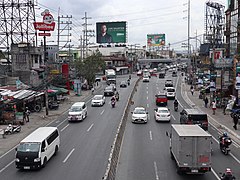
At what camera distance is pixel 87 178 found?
18016mm

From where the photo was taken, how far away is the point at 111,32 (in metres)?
112

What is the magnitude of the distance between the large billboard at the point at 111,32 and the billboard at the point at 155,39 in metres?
33.6

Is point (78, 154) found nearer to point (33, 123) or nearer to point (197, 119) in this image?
point (197, 119)

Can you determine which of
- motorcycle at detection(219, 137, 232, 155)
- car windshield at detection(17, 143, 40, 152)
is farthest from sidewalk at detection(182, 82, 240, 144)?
car windshield at detection(17, 143, 40, 152)

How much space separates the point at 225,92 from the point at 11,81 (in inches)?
1252

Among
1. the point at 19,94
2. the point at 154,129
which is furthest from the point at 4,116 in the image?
the point at 154,129

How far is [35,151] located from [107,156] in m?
4.94

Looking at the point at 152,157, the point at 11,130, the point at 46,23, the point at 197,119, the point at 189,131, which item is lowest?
the point at 152,157

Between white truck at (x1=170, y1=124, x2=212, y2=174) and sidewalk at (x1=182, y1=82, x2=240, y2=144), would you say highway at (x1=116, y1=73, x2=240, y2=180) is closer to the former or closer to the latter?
white truck at (x1=170, y1=124, x2=212, y2=174)

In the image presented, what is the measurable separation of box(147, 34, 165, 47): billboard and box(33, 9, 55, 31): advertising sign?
94771 mm

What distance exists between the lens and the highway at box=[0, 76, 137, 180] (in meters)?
18.8

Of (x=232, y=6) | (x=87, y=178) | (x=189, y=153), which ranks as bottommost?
(x=87, y=178)

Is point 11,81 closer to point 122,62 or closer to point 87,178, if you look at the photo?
Answer: point 87,178

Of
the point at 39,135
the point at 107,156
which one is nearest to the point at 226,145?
the point at 107,156
